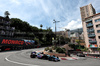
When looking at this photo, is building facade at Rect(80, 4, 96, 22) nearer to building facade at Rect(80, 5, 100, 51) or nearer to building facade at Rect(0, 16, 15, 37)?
building facade at Rect(80, 5, 100, 51)

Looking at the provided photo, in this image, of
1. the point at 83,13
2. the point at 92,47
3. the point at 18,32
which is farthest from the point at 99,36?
the point at 83,13

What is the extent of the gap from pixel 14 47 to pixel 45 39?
35.5m

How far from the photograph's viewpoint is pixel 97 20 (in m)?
35.2

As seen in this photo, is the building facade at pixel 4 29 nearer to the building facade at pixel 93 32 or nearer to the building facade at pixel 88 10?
the building facade at pixel 93 32

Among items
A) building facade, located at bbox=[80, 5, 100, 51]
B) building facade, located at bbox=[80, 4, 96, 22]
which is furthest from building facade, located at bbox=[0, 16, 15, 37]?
building facade, located at bbox=[80, 4, 96, 22]

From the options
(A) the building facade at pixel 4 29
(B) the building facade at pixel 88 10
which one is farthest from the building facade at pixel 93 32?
(B) the building facade at pixel 88 10

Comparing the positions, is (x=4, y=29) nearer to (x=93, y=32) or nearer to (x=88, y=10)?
(x=93, y=32)

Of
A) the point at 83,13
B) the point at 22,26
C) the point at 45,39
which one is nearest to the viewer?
the point at 22,26

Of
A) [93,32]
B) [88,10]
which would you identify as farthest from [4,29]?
[88,10]

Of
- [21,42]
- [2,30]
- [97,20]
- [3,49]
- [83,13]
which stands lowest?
[3,49]

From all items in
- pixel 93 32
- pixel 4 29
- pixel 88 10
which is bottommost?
pixel 93 32

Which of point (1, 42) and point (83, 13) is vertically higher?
point (83, 13)

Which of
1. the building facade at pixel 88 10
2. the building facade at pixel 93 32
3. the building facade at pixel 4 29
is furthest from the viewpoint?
the building facade at pixel 88 10

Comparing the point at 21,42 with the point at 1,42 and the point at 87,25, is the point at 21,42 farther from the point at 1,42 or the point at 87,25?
the point at 87,25
